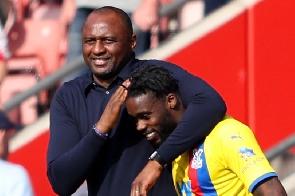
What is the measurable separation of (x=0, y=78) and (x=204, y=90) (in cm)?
267

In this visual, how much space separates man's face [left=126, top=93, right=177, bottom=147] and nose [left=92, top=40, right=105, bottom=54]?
308 millimetres

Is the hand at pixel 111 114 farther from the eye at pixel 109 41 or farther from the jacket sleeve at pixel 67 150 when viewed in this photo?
the eye at pixel 109 41

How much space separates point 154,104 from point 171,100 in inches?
3.4

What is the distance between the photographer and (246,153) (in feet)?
13.2

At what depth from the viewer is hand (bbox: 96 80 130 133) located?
4245mm

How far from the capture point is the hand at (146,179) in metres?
4.11

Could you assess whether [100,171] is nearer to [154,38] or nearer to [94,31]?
[94,31]

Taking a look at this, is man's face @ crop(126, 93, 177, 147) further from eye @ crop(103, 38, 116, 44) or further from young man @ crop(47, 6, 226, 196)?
eye @ crop(103, 38, 116, 44)

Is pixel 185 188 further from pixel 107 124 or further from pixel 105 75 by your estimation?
pixel 105 75

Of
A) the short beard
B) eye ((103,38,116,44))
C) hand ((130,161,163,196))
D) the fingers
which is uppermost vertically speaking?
eye ((103,38,116,44))

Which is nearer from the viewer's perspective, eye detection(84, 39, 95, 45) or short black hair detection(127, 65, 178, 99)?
short black hair detection(127, 65, 178, 99)

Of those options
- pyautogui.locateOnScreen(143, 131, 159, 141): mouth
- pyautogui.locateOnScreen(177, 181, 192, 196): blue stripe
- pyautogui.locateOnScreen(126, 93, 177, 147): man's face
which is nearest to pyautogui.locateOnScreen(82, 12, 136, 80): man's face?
pyautogui.locateOnScreen(126, 93, 177, 147): man's face

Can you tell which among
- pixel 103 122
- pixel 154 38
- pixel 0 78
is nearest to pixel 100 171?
pixel 103 122

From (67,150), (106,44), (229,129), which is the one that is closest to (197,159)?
(229,129)
